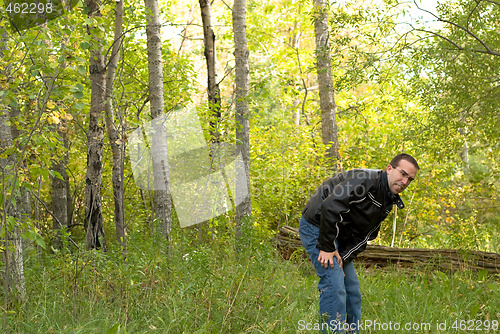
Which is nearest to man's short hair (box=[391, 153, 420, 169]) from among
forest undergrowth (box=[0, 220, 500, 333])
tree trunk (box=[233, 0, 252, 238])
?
forest undergrowth (box=[0, 220, 500, 333])

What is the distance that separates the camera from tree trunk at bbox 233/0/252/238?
7.50 m

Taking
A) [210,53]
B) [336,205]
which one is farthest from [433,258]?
[210,53]

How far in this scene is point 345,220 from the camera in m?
3.83

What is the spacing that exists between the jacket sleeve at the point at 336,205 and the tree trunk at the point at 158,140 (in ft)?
10.5

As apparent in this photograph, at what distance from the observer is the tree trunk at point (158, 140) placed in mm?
6590

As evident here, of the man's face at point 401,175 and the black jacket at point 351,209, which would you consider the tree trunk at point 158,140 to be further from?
the man's face at point 401,175

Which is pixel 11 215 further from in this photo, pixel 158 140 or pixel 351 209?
pixel 351 209

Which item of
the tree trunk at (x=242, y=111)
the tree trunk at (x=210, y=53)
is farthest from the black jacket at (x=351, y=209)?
the tree trunk at (x=210, y=53)

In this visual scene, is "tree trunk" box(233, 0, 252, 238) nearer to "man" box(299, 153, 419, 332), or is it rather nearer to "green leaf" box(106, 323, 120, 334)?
"man" box(299, 153, 419, 332)

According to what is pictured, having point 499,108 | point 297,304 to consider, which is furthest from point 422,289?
point 499,108

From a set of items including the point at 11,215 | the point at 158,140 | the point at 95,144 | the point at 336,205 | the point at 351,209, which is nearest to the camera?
the point at 336,205

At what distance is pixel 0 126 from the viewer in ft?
16.0

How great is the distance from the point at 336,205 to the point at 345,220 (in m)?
0.27

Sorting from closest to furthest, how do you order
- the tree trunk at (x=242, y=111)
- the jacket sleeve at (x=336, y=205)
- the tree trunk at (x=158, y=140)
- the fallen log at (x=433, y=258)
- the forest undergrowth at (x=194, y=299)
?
the jacket sleeve at (x=336, y=205), the forest undergrowth at (x=194, y=299), the fallen log at (x=433, y=258), the tree trunk at (x=158, y=140), the tree trunk at (x=242, y=111)
